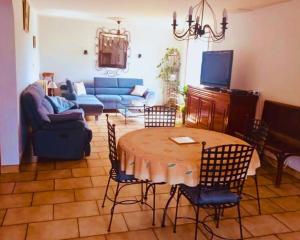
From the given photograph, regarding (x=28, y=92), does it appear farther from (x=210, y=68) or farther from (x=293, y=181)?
(x=293, y=181)

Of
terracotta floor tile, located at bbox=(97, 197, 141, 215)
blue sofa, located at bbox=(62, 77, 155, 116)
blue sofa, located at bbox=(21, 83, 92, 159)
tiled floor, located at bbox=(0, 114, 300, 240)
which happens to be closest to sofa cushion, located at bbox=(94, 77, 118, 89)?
blue sofa, located at bbox=(62, 77, 155, 116)

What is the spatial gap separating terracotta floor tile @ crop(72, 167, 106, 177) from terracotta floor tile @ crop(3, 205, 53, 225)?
0.81 meters

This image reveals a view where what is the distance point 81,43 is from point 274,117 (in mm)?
5457

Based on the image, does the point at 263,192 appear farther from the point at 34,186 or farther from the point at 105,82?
the point at 105,82

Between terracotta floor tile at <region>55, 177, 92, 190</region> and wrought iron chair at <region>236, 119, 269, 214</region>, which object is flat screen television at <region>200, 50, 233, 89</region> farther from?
terracotta floor tile at <region>55, 177, 92, 190</region>

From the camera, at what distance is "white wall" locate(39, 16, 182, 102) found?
24.5 feet

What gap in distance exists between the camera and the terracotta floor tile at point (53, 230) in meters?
2.29

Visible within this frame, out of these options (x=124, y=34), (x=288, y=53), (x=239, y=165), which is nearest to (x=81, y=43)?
(x=124, y=34)

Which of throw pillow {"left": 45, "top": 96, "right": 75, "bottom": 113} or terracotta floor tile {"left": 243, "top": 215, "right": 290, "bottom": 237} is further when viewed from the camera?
throw pillow {"left": 45, "top": 96, "right": 75, "bottom": 113}

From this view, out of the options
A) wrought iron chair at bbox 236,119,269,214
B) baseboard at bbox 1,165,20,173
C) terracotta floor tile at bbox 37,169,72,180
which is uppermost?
wrought iron chair at bbox 236,119,269,214

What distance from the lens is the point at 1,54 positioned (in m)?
3.23

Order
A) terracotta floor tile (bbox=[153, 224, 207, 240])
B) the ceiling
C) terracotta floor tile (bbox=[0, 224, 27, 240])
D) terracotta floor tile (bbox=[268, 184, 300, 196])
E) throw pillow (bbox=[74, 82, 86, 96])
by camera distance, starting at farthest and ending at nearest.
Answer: throw pillow (bbox=[74, 82, 86, 96]) → the ceiling → terracotta floor tile (bbox=[268, 184, 300, 196]) → terracotta floor tile (bbox=[153, 224, 207, 240]) → terracotta floor tile (bbox=[0, 224, 27, 240])

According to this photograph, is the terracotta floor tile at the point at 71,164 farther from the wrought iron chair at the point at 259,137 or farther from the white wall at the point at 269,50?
the white wall at the point at 269,50

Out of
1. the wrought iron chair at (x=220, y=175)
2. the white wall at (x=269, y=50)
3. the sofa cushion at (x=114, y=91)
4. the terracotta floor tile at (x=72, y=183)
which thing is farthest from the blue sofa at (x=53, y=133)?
the sofa cushion at (x=114, y=91)
